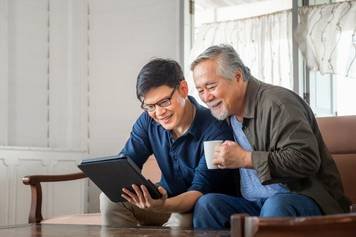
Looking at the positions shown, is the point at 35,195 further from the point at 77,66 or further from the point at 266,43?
the point at 266,43

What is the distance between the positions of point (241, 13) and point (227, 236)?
269 centimetres

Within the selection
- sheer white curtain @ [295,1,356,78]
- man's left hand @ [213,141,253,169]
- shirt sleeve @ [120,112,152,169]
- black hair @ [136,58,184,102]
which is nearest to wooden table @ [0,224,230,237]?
man's left hand @ [213,141,253,169]

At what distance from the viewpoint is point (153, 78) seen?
1.69 m

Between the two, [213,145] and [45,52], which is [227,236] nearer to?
[213,145]

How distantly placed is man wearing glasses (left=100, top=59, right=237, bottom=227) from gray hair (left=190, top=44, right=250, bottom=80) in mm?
143

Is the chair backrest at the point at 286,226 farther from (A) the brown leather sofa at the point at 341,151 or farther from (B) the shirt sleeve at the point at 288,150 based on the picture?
(A) the brown leather sofa at the point at 341,151

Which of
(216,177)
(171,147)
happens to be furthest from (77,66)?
(216,177)

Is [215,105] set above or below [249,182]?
above

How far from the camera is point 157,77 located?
1.70m

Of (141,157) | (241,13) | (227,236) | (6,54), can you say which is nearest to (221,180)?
(141,157)

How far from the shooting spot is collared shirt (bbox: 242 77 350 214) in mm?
1429

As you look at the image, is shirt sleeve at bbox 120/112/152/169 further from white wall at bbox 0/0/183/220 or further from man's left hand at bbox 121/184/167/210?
white wall at bbox 0/0/183/220

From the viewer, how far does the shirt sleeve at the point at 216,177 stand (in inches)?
66.5

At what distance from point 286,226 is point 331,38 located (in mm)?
2676
